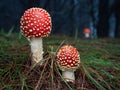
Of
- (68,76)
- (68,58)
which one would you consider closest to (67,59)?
(68,58)

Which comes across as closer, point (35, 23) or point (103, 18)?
point (35, 23)

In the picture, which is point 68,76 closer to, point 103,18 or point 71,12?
point 103,18

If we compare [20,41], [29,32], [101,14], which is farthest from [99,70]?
[101,14]

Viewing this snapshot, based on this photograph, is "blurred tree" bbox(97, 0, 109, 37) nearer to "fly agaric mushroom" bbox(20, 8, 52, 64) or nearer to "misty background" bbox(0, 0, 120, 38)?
"misty background" bbox(0, 0, 120, 38)

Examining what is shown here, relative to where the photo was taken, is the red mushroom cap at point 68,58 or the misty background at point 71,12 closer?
the red mushroom cap at point 68,58

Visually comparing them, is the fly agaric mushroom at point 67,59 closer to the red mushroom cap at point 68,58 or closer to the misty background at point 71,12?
the red mushroom cap at point 68,58

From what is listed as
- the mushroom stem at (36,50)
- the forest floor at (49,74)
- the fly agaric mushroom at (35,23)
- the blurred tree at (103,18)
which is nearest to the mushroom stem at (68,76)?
the forest floor at (49,74)

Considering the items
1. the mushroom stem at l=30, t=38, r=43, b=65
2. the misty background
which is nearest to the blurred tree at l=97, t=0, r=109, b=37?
the misty background

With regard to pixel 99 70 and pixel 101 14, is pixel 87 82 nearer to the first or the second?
pixel 99 70

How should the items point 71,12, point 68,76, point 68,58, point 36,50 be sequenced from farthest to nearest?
point 71,12 → point 36,50 → point 68,76 → point 68,58
